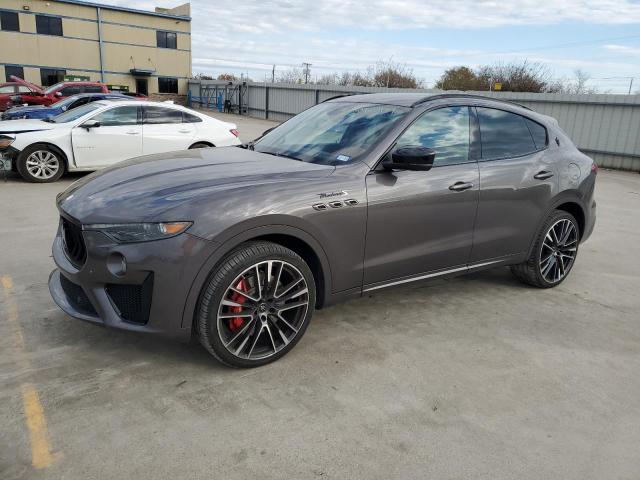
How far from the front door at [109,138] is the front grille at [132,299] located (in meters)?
6.87

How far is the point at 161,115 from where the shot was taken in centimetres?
958

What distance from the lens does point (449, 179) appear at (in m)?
3.88

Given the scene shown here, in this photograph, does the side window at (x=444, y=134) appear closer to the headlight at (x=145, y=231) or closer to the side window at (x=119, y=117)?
the headlight at (x=145, y=231)

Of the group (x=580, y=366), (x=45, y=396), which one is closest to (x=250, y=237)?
(x=45, y=396)

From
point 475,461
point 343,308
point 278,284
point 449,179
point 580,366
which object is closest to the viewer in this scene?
point 475,461

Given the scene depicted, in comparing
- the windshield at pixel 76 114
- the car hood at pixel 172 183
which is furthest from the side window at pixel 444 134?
the windshield at pixel 76 114

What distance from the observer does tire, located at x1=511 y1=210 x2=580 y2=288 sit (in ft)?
15.4

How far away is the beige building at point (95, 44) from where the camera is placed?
38.0m

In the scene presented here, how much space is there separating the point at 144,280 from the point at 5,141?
24.2ft

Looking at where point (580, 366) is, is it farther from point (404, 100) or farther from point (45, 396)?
point (45, 396)

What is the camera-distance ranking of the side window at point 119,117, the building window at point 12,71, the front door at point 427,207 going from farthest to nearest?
1. the building window at point 12,71
2. the side window at point 119,117
3. the front door at point 427,207

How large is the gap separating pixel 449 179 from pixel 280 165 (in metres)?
1.29

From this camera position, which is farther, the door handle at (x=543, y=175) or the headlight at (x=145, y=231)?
the door handle at (x=543, y=175)

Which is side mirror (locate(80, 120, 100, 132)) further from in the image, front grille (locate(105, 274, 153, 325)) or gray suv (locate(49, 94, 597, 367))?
front grille (locate(105, 274, 153, 325))
